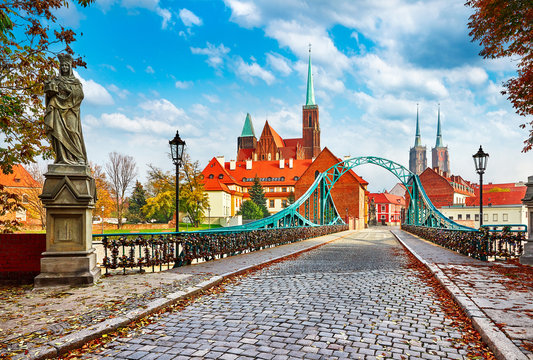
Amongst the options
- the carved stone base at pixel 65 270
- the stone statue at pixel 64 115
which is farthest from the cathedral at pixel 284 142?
the carved stone base at pixel 65 270

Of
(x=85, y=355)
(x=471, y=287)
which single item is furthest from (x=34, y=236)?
(x=471, y=287)

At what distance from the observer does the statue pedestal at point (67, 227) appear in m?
6.74

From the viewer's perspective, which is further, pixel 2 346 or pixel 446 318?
pixel 446 318

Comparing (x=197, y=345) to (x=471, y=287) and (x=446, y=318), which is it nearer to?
(x=446, y=318)

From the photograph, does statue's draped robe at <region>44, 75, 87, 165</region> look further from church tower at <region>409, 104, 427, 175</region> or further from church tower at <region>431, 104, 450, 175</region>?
church tower at <region>431, 104, 450, 175</region>

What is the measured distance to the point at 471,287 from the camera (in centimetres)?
664

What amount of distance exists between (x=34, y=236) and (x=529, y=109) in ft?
43.1

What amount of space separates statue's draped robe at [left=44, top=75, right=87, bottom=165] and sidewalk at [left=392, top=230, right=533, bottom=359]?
7096 millimetres

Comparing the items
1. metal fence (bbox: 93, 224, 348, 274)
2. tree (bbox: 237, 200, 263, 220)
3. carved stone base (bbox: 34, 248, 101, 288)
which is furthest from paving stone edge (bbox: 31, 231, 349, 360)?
tree (bbox: 237, 200, 263, 220)

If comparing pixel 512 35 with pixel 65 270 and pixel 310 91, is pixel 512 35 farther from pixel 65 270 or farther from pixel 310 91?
pixel 310 91

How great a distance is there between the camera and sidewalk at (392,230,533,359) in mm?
3770

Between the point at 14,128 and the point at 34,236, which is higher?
the point at 14,128

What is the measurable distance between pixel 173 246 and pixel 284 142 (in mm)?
102747

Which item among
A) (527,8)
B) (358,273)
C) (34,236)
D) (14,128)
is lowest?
(358,273)
